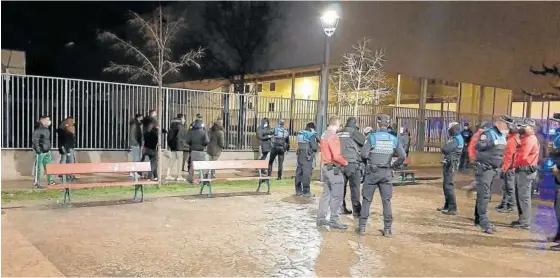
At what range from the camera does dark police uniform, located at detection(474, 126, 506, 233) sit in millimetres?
7840

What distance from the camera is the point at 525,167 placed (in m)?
8.27

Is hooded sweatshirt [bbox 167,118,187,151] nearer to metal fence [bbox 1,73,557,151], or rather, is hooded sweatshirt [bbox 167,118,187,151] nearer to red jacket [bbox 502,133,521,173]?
metal fence [bbox 1,73,557,151]

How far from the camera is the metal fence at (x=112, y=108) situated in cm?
1282

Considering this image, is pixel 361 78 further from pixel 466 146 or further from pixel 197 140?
pixel 197 140

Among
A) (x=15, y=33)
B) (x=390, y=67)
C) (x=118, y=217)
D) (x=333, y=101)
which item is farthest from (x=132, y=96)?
(x=15, y=33)

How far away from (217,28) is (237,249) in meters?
19.7

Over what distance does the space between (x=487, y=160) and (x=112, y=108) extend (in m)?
10.6

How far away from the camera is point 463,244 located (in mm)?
7191

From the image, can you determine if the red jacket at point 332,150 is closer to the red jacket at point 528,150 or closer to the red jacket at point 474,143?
the red jacket at point 474,143

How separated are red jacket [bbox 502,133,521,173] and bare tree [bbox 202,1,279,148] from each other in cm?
1674

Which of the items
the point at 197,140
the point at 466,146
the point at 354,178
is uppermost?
the point at 197,140

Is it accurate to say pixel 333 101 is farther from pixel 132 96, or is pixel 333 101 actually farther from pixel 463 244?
pixel 463 244

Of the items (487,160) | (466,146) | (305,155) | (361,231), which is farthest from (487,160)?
(466,146)

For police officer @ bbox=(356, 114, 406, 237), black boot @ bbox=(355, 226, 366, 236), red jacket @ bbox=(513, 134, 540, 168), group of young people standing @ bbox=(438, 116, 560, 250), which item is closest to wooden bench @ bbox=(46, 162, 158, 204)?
black boot @ bbox=(355, 226, 366, 236)
